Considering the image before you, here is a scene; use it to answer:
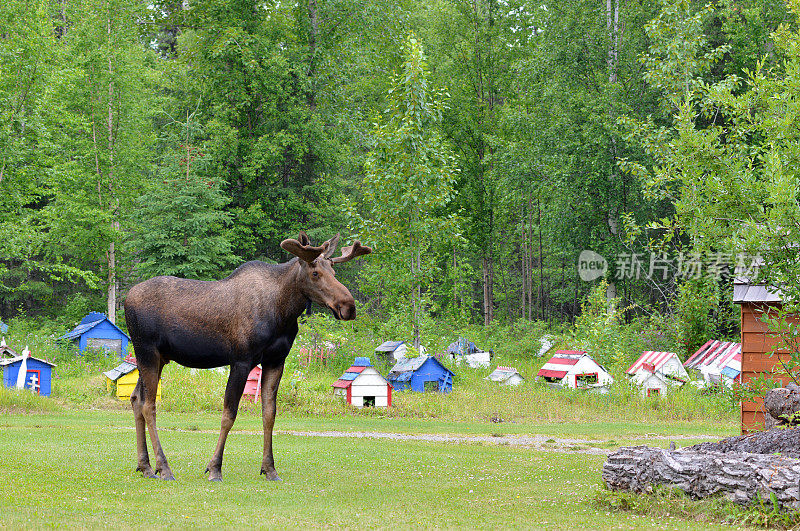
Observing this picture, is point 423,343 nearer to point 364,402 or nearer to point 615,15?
point 364,402

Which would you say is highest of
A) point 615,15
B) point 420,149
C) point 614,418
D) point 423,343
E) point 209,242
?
point 615,15

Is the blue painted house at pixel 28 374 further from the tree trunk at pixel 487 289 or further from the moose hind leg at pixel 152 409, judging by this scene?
the tree trunk at pixel 487 289

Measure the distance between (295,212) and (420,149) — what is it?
17643 millimetres

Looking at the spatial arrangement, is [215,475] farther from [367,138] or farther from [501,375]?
[367,138]

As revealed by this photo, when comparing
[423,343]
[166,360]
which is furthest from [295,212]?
[166,360]

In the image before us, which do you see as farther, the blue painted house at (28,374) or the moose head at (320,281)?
the blue painted house at (28,374)

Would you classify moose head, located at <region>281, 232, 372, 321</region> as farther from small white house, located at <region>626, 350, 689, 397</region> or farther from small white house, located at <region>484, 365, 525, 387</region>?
small white house, located at <region>484, 365, 525, 387</region>

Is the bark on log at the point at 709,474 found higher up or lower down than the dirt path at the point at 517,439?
higher up

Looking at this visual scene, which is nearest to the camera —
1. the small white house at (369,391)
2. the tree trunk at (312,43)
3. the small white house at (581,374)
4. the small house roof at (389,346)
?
the small white house at (369,391)

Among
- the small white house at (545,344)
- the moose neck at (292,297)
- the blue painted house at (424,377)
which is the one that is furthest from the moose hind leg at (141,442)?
the small white house at (545,344)

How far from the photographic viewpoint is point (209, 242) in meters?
31.1

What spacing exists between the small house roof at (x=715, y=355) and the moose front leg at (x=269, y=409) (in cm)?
1781

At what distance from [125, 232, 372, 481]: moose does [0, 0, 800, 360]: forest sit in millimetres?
15394

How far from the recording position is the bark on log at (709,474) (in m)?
7.86
